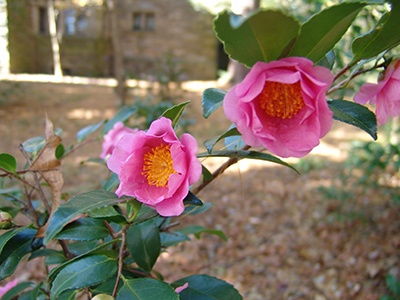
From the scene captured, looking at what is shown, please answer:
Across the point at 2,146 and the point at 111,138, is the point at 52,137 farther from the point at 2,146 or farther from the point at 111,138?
the point at 2,146

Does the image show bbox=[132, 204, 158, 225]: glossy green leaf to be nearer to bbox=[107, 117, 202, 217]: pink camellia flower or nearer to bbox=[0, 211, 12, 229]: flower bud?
bbox=[107, 117, 202, 217]: pink camellia flower

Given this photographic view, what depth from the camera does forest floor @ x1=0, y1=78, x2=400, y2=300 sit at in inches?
82.7

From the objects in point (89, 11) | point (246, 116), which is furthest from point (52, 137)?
point (89, 11)

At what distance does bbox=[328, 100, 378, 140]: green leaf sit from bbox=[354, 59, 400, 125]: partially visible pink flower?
0.14 feet

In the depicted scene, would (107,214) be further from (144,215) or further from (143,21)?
(143,21)

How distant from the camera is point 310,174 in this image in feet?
11.7

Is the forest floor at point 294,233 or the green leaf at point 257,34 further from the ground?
the green leaf at point 257,34

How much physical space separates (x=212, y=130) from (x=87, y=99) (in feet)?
9.81

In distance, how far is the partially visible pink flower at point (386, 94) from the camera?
49 centimetres

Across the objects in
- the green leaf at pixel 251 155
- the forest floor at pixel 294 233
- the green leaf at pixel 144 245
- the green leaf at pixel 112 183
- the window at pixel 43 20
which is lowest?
the forest floor at pixel 294 233

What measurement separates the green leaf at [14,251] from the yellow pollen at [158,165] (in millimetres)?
323

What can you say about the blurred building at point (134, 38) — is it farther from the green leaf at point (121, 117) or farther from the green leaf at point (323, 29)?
the green leaf at point (323, 29)

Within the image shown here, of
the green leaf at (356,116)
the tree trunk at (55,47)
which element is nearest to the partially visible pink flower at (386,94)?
the green leaf at (356,116)

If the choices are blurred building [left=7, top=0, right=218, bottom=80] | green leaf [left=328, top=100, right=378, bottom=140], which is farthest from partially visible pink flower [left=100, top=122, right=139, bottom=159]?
blurred building [left=7, top=0, right=218, bottom=80]
